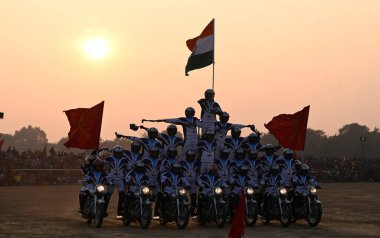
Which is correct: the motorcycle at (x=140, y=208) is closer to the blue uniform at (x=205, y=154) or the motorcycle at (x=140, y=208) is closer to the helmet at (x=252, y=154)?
the blue uniform at (x=205, y=154)

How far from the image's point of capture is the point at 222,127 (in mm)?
18516

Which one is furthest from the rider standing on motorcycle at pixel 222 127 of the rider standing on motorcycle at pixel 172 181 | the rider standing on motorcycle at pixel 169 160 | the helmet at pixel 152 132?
the rider standing on motorcycle at pixel 172 181

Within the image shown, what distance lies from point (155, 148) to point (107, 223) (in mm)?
2230

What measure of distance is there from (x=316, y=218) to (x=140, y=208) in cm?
430

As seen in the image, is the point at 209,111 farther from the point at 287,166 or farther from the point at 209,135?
the point at 287,166

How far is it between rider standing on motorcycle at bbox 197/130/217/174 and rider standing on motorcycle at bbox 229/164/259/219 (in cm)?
82

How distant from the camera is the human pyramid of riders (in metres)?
16.4

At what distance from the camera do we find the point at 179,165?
655 inches

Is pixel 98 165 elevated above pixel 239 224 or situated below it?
above

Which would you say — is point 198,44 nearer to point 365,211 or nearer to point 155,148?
point 155,148

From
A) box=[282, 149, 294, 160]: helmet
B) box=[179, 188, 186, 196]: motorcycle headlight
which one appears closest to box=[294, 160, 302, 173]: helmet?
box=[282, 149, 294, 160]: helmet

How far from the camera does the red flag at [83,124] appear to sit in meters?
18.0

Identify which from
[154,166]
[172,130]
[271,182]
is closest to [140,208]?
[154,166]

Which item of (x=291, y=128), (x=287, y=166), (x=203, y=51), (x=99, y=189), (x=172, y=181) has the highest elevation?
(x=203, y=51)
